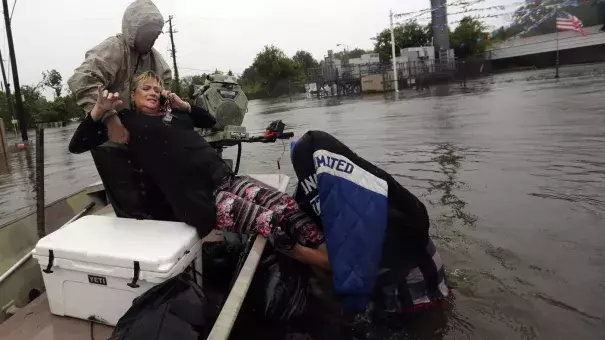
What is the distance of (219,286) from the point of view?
275 cm

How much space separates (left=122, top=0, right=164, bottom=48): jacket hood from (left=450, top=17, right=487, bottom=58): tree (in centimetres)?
5218

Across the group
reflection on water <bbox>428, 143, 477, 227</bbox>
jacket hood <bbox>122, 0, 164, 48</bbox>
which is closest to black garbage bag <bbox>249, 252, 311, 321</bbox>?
jacket hood <bbox>122, 0, 164, 48</bbox>

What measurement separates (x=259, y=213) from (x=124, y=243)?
776 millimetres

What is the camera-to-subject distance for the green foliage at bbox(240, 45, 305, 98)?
62.2 metres

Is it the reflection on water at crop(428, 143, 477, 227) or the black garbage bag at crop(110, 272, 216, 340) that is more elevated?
the black garbage bag at crop(110, 272, 216, 340)

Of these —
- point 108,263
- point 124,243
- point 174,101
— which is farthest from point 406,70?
point 108,263

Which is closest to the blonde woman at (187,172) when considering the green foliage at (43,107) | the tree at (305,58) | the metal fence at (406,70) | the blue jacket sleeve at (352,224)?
the blue jacket sleeve at (352,224)

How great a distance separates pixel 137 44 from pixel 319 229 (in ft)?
5.53

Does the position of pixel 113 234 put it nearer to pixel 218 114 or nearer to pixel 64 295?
pixel 64 295

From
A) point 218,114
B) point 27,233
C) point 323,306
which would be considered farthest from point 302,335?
point 27,233

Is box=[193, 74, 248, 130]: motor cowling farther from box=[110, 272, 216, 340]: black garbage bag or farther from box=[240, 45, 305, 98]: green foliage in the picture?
box=[240, 45, 305, 98]: green foliage

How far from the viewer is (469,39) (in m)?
51.0

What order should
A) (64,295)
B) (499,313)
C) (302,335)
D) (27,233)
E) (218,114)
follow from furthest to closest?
1. (218,114)
2. (27,233)
3. (499,313)
4. (302,335)
5. (64,295)

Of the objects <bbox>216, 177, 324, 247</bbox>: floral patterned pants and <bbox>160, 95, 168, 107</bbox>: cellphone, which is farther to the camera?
<bbox>160, 95, 168, 107</bbox>: cellphone
